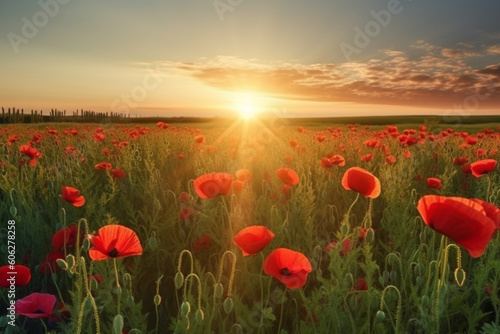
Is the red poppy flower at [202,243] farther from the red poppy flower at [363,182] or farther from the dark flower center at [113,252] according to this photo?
the dark flower center at [113,252]

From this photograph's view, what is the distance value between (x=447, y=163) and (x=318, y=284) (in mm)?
2854

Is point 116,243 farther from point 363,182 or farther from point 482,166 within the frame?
point 482,166

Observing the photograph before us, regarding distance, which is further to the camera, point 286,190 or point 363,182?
point 286,190

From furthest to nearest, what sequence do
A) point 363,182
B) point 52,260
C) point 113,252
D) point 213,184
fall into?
point 52,260 → point 213,184 → point 363,182 → point 113,252

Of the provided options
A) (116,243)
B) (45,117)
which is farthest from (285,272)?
(45,117)

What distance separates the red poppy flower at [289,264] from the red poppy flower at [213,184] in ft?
2.18

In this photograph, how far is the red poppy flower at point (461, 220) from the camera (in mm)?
1246

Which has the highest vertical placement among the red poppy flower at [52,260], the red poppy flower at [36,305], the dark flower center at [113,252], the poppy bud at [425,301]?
the dark flower center at [113,252]

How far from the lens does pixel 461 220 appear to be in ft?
4.22

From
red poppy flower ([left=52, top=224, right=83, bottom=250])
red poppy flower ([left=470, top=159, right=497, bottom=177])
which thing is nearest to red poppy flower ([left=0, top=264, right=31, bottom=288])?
red poppy flower ([left=52, top=224, right=83, bottom=250])

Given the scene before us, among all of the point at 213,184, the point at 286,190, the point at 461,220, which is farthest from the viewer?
the point at 286,190

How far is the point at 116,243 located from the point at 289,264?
1.93 ft

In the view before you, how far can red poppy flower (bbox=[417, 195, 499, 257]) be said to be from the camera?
125cm

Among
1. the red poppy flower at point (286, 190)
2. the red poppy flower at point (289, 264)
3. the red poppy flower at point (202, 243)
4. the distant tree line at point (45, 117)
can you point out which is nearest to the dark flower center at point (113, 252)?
the red poppy flower at point (289, 264)
